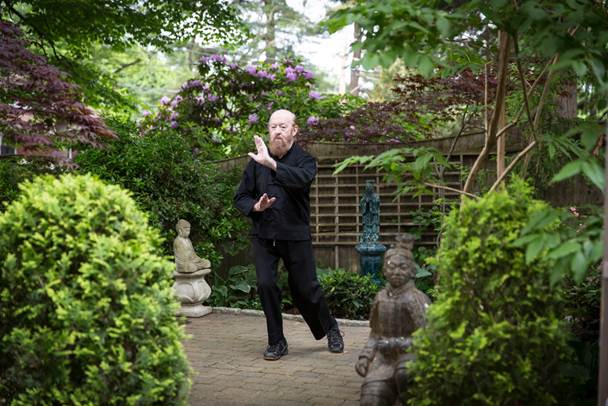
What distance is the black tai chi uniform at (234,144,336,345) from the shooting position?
20.0 feet

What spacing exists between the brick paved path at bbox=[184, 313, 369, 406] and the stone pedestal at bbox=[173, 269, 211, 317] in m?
0.63

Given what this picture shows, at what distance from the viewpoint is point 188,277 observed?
340 inches

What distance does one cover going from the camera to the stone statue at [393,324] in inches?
160

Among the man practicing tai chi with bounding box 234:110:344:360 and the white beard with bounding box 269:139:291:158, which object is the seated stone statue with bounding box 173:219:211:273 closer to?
the man practicing tai chi with bounding box 234:110:344:360

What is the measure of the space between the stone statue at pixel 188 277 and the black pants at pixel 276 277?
2618 millimetres

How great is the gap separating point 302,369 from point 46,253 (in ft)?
9.54

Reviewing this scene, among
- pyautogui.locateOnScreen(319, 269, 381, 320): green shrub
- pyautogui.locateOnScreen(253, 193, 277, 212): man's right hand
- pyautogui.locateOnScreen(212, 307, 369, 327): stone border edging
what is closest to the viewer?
pyautogui.locateOnScreen(253, 193, 277, 212): man's right hand

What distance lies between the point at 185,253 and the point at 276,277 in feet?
9.25

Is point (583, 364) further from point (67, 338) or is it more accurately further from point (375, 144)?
point (375, 144)

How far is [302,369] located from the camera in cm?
580

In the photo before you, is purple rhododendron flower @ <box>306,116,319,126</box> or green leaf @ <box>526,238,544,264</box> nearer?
green leaf @ <box>526,238,544,264</box>

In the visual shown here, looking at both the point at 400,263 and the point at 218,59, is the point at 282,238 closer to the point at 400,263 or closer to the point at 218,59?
the point at 400,263

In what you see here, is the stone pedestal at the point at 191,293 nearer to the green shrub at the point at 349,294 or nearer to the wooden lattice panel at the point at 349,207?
the green shrub at the point at 349,294

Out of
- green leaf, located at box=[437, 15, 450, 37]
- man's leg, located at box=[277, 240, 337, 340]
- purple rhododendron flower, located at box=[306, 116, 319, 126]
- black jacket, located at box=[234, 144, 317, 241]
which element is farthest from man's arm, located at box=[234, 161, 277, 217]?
purple rhododendron flower, located at box=[306, 116, 319, 126]
